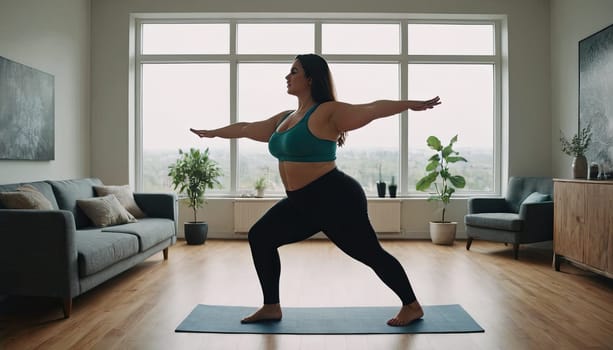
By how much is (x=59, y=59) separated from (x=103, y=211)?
6.83ft

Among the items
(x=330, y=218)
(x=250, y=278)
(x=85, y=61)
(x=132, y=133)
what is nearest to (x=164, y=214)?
(x=250, y=278)

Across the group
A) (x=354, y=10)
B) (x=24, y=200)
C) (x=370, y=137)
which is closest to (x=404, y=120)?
(x=370, y=137)

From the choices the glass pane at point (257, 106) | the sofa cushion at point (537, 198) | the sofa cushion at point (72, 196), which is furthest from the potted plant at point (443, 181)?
the sofa cushion at point (72, 196)

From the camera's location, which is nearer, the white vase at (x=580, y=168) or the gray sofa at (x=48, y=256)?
the gray sofa at (x=48, y=256)

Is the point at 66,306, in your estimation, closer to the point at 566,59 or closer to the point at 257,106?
the point at 257,106

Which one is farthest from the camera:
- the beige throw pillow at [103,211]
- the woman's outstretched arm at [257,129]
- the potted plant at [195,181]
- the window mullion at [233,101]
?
the window mullion at [233,101]

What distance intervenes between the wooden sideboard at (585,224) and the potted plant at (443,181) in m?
1.43

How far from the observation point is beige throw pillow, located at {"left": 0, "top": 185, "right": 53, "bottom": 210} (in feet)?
11.0

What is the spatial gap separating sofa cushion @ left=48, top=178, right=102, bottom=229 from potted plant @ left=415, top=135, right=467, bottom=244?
3790mm

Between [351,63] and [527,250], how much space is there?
3.19 m

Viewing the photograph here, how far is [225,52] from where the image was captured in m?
6.40

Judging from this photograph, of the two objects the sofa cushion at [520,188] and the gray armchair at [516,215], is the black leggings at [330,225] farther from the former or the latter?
the sofa cushion at [520,188]

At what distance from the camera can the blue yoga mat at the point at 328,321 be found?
2.60 meters

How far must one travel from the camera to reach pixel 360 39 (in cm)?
641
